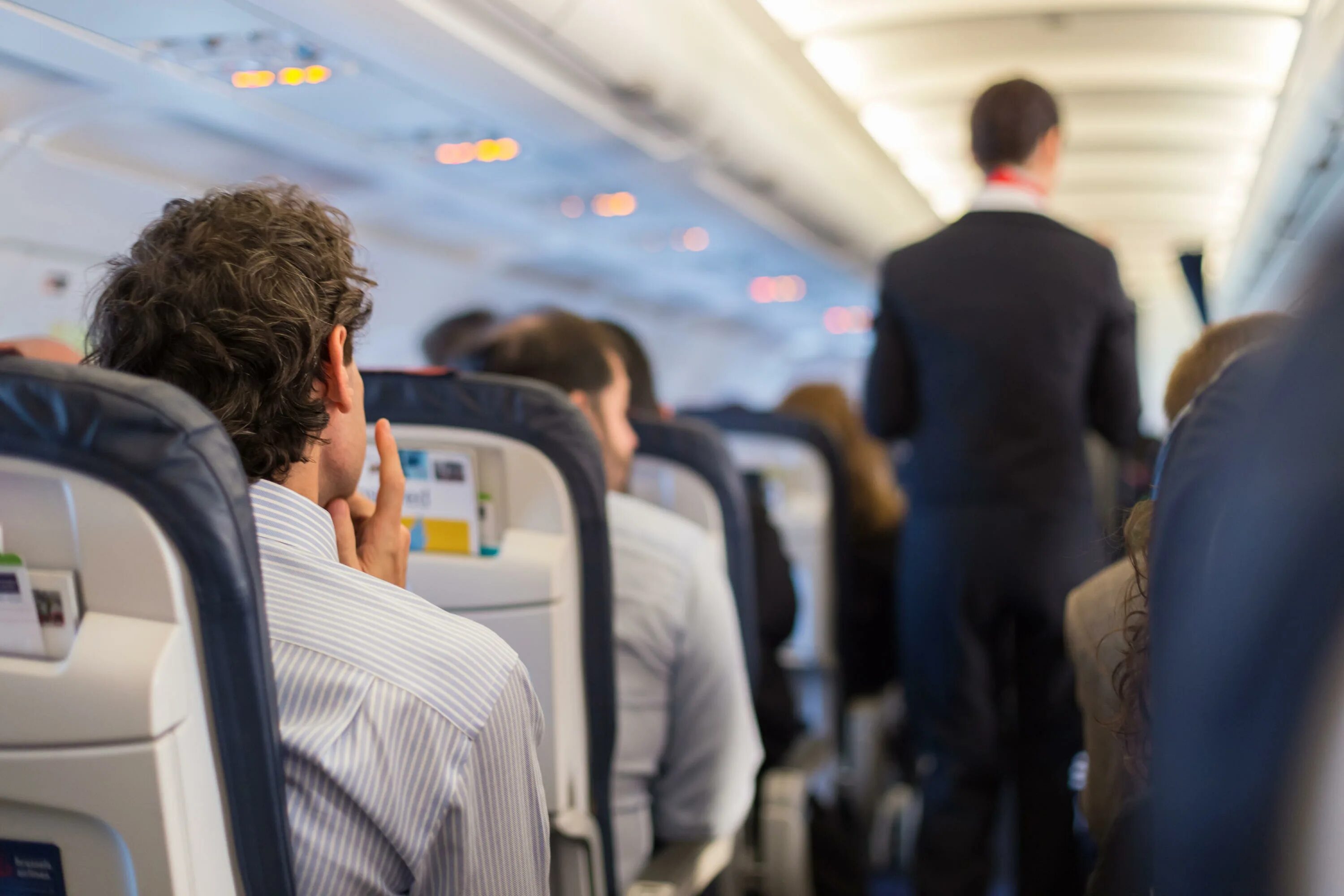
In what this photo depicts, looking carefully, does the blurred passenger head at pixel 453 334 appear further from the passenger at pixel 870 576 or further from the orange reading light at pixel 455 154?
the passenger at pixel 870 576

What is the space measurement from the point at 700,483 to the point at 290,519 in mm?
1479

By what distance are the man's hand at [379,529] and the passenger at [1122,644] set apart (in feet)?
3.08

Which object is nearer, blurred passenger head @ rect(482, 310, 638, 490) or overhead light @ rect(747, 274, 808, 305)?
blurred passenger head @ rect(482, 310, 638, 490)

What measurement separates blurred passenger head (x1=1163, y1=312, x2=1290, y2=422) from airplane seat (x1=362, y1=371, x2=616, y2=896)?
0.92 metres

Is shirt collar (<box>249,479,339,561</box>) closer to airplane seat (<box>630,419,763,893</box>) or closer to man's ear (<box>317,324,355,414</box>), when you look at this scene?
man's ear (<box>317,324,355,414</box>)

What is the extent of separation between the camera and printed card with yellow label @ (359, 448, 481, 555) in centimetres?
180

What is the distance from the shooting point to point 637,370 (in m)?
2.97

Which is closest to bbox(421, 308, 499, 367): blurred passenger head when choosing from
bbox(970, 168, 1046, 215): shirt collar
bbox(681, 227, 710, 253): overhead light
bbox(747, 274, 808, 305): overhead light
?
bbox(970, 168, 1046, 215): shirt collar

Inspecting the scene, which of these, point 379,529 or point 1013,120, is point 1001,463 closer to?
point 1013,120

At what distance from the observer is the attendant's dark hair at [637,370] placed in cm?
293

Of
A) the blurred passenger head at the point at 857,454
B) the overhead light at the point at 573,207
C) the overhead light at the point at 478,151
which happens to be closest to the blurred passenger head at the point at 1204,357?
the blurred passenger head at the point at 857,454

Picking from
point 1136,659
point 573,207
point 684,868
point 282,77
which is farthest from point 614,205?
point 1136,659

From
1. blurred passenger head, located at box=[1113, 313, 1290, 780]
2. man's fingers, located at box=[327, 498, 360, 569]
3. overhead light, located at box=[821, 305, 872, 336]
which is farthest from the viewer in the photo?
overhead light, located at box=[821, 305, 872, 336]

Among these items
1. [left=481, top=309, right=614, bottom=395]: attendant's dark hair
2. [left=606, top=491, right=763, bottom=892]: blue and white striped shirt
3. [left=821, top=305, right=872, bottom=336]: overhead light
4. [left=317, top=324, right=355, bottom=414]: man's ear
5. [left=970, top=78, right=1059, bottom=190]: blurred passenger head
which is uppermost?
[left=821, top=305, right=872, bottom=336]: overhead light
